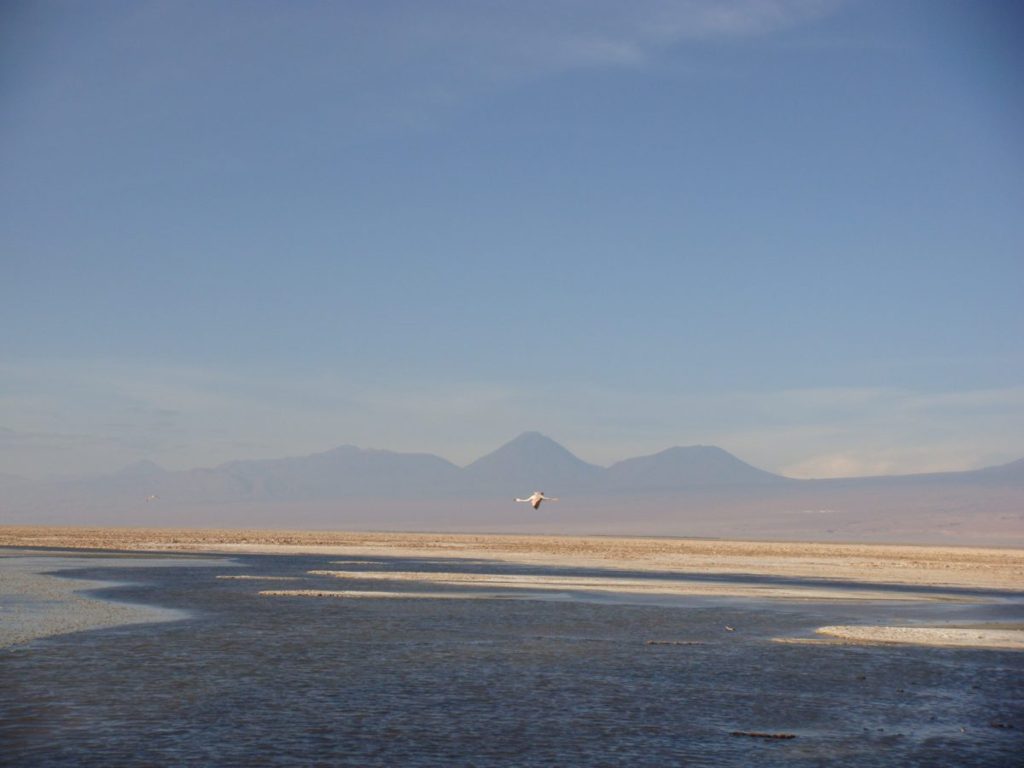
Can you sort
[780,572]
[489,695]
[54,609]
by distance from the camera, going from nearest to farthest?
[489,695]
[54,609]
[780,572]

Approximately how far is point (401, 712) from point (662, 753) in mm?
4763

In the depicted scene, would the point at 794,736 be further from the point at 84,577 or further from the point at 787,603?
the point at 84,577

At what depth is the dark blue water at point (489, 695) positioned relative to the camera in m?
16.6

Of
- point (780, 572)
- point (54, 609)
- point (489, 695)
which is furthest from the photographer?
point (780, 572)

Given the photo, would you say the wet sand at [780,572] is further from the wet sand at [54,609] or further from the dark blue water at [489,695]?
the wet sand at [54,609]

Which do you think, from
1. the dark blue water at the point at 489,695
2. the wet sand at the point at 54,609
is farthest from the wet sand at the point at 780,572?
the wet sand at the point at 54,609

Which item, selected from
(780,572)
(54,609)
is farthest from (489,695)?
(780,572)

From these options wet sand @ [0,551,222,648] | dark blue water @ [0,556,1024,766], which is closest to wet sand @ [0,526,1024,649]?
dark blue water @ [0,556,1024,766]

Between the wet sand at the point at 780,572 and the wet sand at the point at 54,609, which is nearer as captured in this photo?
the wet sand at the point at 54,609

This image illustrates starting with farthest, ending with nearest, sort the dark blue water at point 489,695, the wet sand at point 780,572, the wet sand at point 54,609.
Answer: the wet sand at point 780,572 → the wet sand at point 54,609 → the dark blue water at point 489,695

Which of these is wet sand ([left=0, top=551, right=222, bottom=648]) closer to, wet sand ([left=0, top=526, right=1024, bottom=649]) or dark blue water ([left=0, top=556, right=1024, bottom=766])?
dark blue water ([left=0, top=556, right=1024, bottom=766])

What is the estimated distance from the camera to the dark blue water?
16.6 m

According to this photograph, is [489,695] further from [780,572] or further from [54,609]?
[780,572]

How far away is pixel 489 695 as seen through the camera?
2116cm
